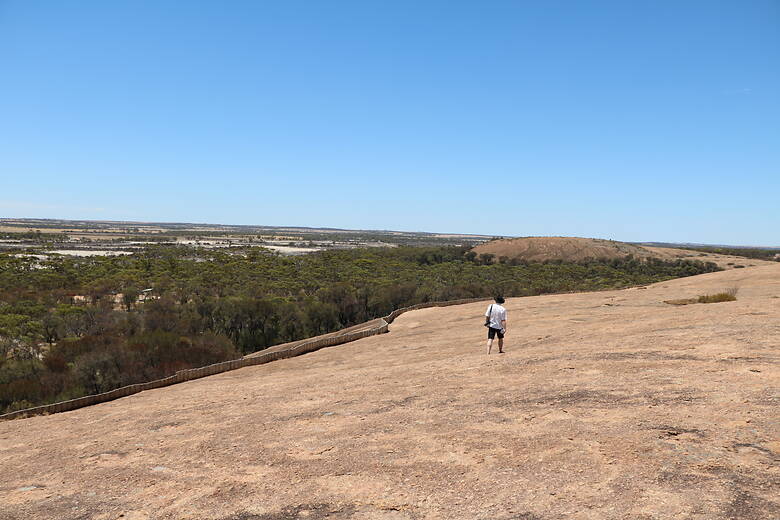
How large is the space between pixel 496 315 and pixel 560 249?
10535 centimetres

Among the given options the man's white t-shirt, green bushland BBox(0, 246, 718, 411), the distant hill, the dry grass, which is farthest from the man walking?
the distant hill

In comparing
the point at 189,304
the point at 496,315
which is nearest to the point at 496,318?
the point at 496,315

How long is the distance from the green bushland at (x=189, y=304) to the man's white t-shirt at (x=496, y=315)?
21.6m

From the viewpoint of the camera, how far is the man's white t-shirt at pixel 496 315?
1498 cm

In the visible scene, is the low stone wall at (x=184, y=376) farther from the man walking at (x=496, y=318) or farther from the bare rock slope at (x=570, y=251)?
the bare rock slope at (x=570, y=251)

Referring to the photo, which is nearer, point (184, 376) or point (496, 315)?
point (496, 315)

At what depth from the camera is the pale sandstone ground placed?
22.0 ft

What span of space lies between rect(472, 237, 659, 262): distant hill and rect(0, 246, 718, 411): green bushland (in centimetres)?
609

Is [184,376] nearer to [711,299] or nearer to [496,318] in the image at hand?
[496,318]

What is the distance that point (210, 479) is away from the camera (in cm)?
814

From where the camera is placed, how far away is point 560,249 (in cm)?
11419

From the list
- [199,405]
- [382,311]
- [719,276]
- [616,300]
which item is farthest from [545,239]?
[199,405]

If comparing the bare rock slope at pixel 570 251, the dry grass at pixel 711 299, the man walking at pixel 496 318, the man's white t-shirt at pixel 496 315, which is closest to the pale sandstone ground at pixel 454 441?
the man walking at pixel 496 318

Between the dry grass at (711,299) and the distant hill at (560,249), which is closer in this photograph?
the dry grass at (711,299)
